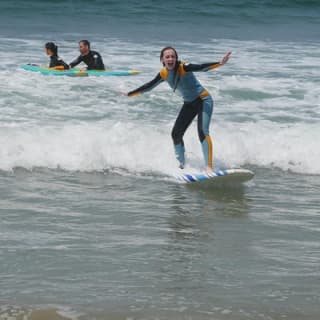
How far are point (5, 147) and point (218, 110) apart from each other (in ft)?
14.7

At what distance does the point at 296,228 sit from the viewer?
7.84 meters

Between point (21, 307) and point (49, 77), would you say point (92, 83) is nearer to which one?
point (49, 77)

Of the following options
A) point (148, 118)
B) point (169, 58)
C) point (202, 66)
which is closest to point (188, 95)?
point (202, 66)

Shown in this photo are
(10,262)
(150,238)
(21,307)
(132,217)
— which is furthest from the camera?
(132,217)

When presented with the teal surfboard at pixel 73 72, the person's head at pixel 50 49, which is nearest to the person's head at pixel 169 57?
the teal surfboard at pixel 73 72

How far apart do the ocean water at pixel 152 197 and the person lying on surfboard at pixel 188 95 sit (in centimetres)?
57

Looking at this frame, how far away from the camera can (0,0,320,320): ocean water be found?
586 cm

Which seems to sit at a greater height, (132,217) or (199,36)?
(199,36)

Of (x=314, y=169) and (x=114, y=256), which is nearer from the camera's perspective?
(x=114, y=256)

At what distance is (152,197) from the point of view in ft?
30.1

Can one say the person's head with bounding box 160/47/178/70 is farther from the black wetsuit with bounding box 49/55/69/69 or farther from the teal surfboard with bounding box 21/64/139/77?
the black wetsuit with bounding box 49/55/69/69

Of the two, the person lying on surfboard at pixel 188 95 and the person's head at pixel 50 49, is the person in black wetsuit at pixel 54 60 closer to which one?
the person's head at pixel 50 49

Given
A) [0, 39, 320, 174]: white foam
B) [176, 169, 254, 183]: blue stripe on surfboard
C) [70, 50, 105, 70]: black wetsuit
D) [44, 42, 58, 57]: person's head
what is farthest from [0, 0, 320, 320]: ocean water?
[44, 42, 58, 57]: person's head

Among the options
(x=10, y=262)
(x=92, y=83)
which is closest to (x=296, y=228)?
(x=10, y=262)
